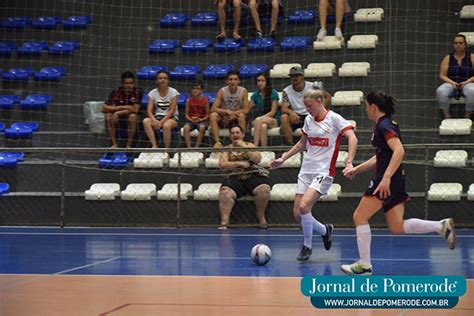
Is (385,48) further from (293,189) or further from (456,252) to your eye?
(456,252)

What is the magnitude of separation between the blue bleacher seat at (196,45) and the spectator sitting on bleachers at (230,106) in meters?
2.67

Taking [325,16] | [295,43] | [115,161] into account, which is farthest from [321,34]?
[115,161]

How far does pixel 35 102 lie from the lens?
18453mm

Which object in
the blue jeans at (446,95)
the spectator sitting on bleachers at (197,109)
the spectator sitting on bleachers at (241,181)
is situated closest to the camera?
the spectator sitting on bleachers at (241,181)

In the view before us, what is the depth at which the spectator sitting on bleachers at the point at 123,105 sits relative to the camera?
1678cm

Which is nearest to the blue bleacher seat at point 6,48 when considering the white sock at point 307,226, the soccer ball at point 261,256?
the white sock at point 307,226

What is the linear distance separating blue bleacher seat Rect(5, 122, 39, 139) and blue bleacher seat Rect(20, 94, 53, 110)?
1.90ft

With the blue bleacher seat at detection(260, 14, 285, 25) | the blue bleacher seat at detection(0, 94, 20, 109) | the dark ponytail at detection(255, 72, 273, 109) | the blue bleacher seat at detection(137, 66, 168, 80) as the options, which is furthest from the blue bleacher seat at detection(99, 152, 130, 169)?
the blue bleacher seat at detection(260, 14, 285, 25)

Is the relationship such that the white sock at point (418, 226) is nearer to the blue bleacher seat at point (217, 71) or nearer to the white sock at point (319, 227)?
the white sock at point (319, 227)

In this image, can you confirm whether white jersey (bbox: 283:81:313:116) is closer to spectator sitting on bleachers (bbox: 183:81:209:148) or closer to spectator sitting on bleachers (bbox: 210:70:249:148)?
spectator sitting on bleachers (bbox: 210:70:249:148)

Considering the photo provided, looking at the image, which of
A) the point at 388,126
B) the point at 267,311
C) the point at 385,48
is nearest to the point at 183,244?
the point at 388,126

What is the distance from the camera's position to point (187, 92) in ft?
60.4

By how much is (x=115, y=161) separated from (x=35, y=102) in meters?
3.01

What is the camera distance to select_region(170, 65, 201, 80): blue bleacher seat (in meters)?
18.3
